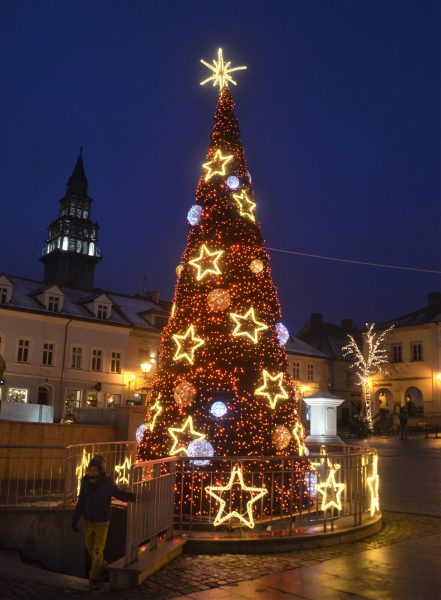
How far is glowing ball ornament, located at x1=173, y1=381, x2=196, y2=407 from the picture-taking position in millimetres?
10477

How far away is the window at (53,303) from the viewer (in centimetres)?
4209

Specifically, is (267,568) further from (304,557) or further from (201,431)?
(201,431)

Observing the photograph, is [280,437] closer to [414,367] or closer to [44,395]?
[44,395]

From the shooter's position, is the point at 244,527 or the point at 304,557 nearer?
the point at 304,557

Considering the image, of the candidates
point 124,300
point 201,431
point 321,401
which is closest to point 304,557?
point 201,431

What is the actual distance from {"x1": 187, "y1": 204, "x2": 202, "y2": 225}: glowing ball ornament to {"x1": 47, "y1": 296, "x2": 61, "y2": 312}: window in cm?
3192

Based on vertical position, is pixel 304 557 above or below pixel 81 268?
below

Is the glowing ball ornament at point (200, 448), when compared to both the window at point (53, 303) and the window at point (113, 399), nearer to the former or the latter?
the window at point (53, 303)

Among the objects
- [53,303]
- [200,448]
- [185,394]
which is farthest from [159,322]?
[200,448]

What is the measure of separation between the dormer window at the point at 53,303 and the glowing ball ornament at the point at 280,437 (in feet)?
112

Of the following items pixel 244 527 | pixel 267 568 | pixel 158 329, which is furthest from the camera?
pixel 158 329

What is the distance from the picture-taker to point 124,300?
1967 inches

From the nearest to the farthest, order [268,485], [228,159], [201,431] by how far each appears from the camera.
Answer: [268,485] < [201,431] < [228,159]

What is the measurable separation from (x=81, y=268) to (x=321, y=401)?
3054 inches
